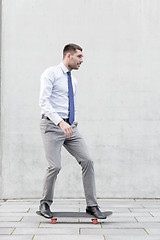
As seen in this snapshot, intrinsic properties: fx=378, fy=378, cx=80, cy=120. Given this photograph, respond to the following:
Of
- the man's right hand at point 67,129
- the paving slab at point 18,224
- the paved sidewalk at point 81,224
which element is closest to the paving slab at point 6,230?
the paved sidewalk at point 81,224

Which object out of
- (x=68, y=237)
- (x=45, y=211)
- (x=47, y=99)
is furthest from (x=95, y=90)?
(x=68, y=237)

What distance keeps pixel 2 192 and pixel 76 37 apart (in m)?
2.53

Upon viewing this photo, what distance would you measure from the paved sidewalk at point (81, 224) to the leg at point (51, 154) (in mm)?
325

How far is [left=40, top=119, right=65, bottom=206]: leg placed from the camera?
150 inches

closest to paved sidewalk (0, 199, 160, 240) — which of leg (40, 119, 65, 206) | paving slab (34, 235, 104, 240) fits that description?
paving slab (34, 235, 104, 240)

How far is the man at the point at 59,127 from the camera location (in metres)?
3.79

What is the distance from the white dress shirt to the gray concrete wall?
1621 mm

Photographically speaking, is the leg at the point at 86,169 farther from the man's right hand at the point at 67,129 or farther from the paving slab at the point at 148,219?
the paving slab at the point at 148,219

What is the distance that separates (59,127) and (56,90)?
39cm

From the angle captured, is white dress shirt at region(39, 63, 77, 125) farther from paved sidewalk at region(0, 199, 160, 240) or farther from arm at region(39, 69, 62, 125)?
paved sidewalk at region(0, 199, 160, 240)

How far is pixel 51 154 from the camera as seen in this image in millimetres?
3842

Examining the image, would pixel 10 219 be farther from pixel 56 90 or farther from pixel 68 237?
pixel 56 90

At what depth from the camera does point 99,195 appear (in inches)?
217

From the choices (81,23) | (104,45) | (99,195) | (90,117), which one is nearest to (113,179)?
(99,195)
